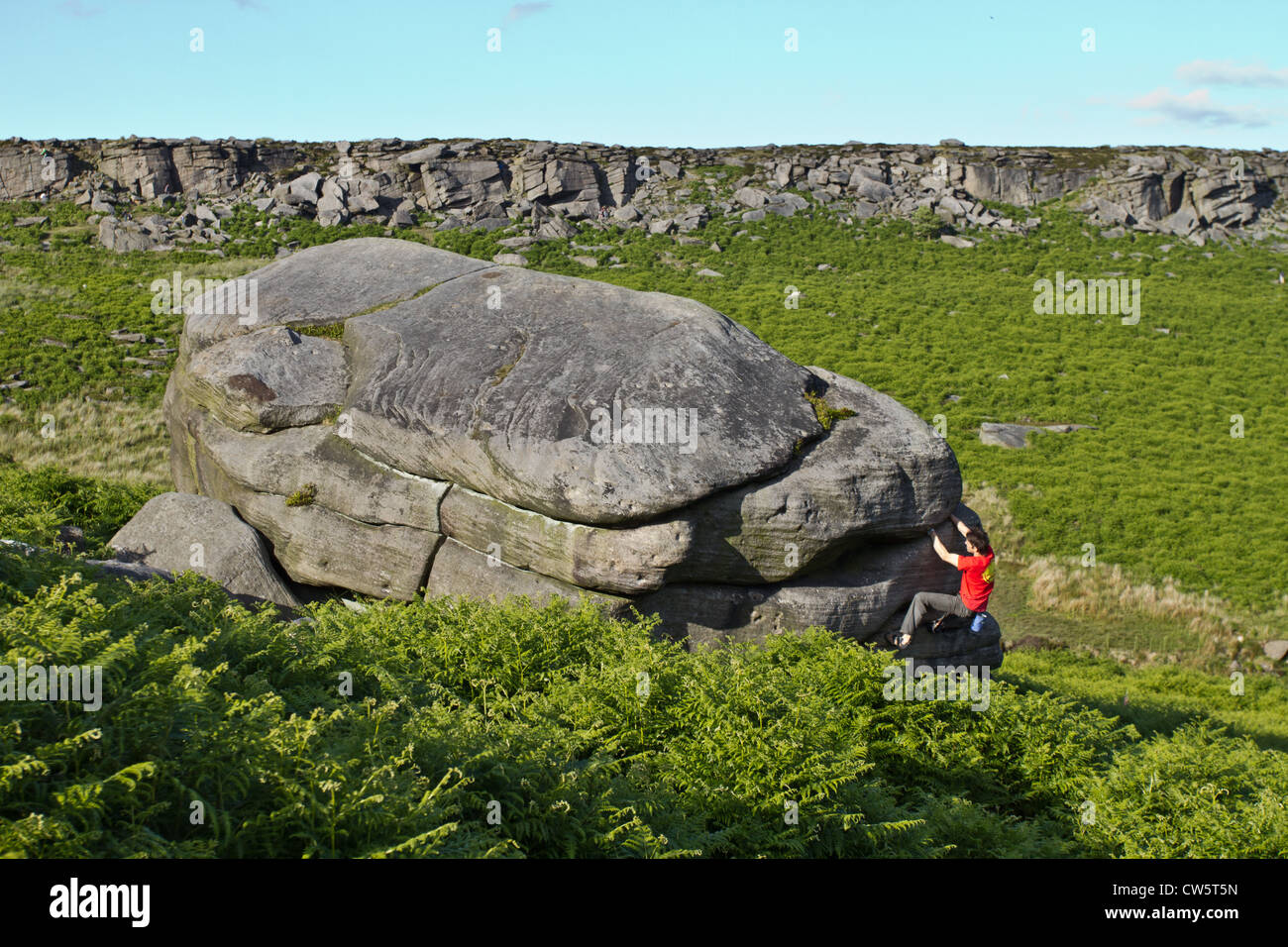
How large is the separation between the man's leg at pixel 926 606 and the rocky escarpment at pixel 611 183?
41.4 meters

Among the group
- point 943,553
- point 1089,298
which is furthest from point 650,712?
point 1089,298

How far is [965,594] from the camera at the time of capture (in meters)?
14.9

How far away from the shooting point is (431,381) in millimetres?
15945

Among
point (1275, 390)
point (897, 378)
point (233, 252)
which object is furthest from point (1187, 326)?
point (233, 252)

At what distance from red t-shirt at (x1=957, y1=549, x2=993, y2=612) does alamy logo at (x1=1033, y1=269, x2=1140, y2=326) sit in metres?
32.9

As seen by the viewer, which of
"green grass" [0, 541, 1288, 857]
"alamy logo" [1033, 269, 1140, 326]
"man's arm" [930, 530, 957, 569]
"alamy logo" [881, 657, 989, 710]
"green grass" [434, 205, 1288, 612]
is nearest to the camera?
"green grass" [0, 541, 1288, 857]

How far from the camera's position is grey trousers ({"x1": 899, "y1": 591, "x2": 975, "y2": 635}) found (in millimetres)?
15125

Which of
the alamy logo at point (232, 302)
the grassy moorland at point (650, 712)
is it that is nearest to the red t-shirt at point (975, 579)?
the grassy moorland at point (650, 712)

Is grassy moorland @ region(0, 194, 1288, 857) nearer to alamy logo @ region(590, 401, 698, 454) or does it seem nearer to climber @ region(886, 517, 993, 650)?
climber @ region(886, 517, 993, 650)

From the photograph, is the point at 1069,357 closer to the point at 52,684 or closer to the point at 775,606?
the point at 775,606

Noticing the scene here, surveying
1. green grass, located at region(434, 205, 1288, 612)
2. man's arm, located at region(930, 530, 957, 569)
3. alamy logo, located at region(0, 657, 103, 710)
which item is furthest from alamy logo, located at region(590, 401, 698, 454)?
green grass, located at region(434, 205, 1288, 612)
